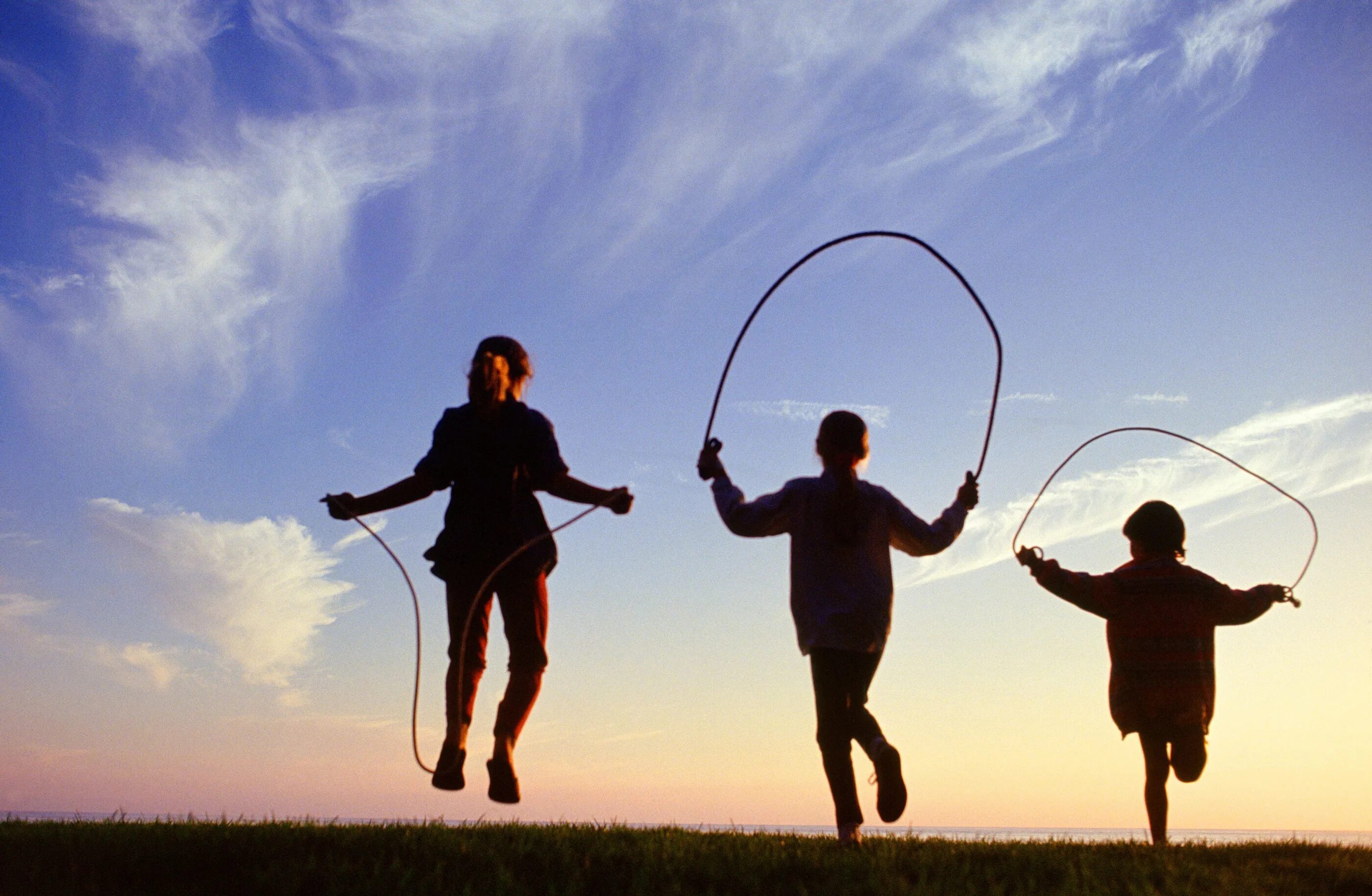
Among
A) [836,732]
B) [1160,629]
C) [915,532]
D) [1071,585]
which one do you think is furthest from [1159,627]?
[836,732]

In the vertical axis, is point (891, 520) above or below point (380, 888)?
above

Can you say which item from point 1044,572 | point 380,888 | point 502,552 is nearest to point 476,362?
point 502,552

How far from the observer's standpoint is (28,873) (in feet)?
18.0

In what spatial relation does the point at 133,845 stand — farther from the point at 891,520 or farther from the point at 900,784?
the point at 891,520

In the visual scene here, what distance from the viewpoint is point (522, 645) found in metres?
6.48

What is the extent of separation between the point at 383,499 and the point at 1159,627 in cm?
510

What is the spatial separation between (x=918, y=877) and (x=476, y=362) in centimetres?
363

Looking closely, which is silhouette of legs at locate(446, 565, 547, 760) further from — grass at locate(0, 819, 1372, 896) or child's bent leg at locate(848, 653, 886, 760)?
child's bent leg at locate(848, 653, 886, 760)

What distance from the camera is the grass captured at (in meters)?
5.26

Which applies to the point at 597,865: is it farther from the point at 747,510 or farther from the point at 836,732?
the point at 747,510

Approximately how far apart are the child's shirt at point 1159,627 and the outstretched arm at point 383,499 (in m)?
4.21

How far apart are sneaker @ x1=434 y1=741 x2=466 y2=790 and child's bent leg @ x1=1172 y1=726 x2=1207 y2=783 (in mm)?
4601

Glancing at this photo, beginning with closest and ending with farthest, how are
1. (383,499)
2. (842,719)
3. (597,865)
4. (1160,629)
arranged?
(597,865) < (842,719) < (383,499) < (1160,629)

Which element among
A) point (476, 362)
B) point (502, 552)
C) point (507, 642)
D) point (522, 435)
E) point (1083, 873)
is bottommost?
point (1083, 873)
